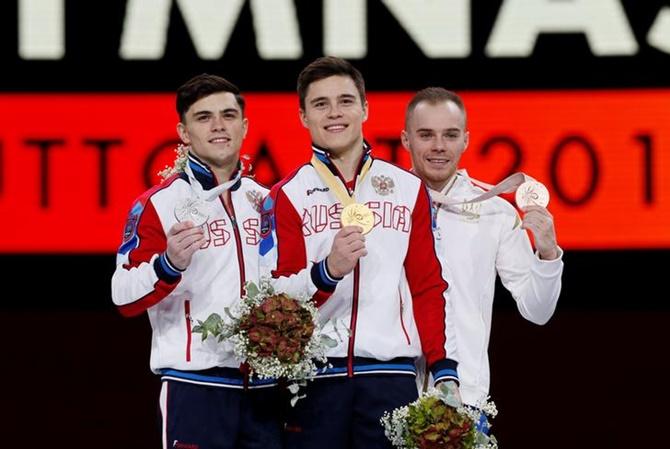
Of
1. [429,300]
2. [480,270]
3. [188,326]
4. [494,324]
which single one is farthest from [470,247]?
[494,324]

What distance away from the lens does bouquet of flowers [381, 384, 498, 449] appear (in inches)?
170

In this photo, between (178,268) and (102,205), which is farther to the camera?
(102,205)

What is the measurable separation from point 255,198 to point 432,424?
3.23ft

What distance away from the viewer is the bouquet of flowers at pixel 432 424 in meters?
4.31

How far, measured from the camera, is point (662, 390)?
7035 mm

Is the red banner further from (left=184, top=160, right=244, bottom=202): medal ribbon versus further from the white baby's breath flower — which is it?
(left=184, top=160, right=244, bottom=202): medal ribbon

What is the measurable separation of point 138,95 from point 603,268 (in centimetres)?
214

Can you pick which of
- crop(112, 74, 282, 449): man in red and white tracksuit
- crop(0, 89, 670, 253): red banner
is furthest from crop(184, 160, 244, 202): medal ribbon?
crop(0, 89, 670, 253): red banner

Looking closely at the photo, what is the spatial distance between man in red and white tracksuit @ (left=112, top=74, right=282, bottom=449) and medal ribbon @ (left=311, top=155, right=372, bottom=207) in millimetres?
319

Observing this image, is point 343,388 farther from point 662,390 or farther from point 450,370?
point 662,390

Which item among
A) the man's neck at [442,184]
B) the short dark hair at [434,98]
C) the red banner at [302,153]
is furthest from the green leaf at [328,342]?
the red banner at [302,153]

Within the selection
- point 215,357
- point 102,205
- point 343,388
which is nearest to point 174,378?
point 215,357

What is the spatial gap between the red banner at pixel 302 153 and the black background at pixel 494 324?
0.06 meters

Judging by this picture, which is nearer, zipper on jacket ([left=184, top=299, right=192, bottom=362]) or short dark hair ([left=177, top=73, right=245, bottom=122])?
zipper on jacket ([left=184, top=299, right=192, bottom=362])
